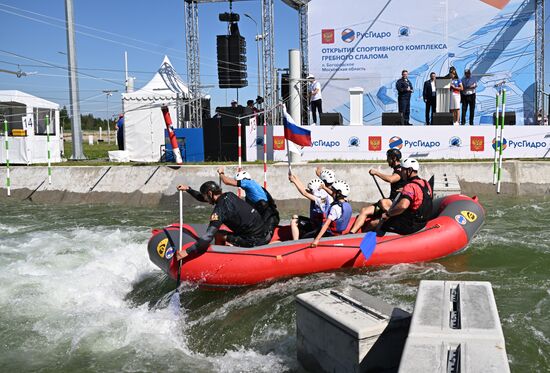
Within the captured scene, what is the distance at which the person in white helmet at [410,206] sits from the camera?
7.89 m

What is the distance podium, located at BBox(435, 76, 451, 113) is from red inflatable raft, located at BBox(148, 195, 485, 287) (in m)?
9.62

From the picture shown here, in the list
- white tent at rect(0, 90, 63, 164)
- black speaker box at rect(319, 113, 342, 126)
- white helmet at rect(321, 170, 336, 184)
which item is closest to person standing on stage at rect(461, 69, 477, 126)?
black speaker box at rect(319, 113, 342, 126)

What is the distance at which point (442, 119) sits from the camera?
1543 cm

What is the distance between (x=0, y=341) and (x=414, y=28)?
17.3 metres

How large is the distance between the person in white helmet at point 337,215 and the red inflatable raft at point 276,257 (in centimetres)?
22

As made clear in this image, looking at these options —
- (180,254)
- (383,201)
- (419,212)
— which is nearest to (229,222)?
(180,254)

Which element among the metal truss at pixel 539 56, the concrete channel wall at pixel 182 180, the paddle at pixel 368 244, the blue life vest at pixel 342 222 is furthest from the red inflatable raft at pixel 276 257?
the metal truss at pixel 539 56

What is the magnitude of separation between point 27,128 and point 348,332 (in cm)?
1562

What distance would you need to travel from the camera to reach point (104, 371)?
5.31m

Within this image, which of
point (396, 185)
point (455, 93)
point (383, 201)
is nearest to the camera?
point (383, 201)

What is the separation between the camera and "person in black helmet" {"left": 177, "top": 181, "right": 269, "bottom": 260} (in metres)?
7.21

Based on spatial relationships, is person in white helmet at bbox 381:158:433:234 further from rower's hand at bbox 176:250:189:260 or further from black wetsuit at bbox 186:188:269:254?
rower's hand at bbox 176:250:189:260

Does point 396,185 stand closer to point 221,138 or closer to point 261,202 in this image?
point 261,202

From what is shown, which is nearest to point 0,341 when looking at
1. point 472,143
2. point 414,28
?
point 472,143
